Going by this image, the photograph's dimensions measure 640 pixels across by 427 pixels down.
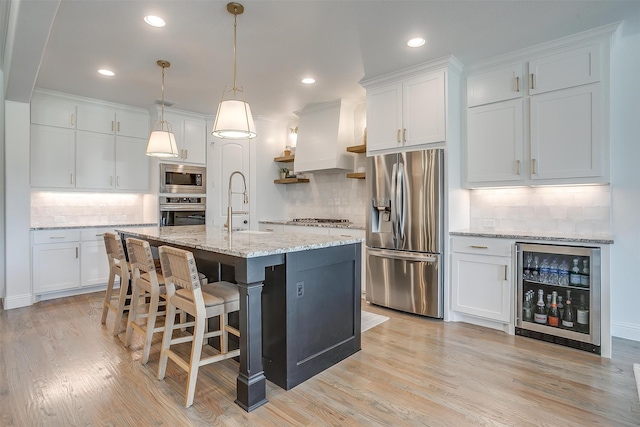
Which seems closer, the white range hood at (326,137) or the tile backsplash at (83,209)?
the tile backsplash at (83,209)

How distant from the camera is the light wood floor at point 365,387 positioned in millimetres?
1873

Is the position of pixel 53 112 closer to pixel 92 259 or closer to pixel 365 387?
pixel 92 259

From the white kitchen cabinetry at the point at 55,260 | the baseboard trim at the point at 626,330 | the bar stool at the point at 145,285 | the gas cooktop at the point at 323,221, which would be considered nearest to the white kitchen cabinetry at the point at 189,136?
the white kitchen cabinetry at the point at 55,260

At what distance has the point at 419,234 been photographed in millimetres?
3533

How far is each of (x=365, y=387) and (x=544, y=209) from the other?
8.22ft

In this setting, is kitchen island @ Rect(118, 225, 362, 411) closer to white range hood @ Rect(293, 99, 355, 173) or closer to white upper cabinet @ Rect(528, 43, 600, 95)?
white upper cabinet @ Rect(528, 43, 600, 95)

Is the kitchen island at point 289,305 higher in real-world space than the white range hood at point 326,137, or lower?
lower

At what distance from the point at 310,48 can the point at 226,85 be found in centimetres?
138

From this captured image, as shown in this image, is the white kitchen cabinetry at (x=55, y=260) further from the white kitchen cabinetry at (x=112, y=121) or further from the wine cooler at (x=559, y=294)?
the wine cooler at (x=559, y=294)

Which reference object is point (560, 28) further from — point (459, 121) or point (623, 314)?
point (623, 314)

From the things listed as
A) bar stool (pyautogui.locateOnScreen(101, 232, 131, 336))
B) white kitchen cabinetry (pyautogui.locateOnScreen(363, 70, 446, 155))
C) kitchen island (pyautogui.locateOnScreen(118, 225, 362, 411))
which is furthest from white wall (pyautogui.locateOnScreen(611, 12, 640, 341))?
bar stool (pyautogui.locateOnScreen(101, 232, 131, 336))

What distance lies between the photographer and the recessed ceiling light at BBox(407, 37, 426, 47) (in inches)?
117

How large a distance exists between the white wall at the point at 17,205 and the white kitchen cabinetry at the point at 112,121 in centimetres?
73

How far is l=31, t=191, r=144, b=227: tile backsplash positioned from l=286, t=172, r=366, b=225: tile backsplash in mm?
2424
